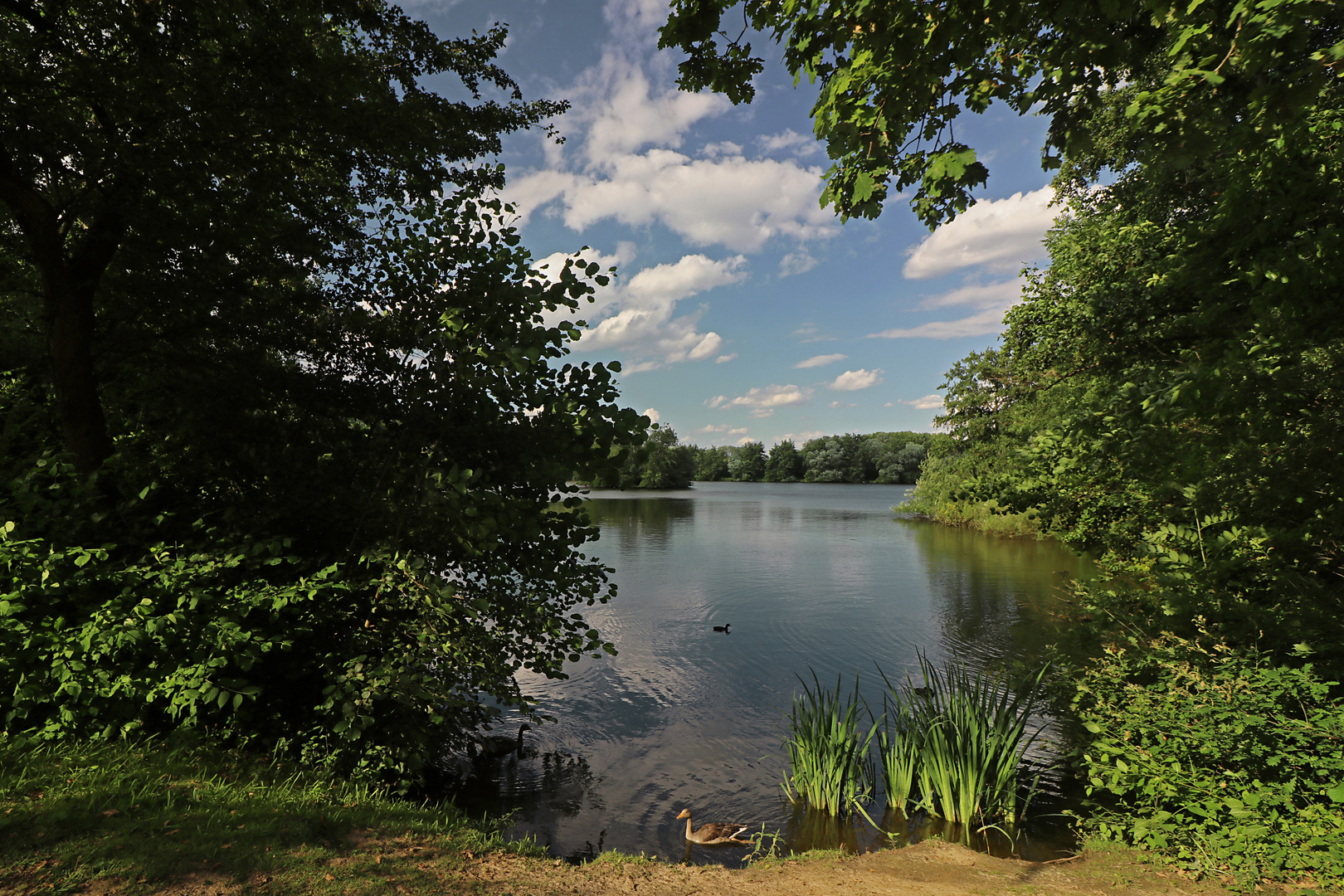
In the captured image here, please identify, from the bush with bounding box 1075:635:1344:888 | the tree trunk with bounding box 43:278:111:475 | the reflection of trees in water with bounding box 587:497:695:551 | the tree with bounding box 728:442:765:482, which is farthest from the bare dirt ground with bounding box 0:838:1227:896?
the tree with bounding box 728:442:765:482

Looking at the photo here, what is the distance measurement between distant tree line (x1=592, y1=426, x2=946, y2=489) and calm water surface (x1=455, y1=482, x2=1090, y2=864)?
54.6 meters

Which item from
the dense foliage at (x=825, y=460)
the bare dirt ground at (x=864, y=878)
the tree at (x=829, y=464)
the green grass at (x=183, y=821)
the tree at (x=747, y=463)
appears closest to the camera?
the green grass at (x=183, y=821)

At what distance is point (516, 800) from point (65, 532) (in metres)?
5.09

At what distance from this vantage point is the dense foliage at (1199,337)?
12.0 ft

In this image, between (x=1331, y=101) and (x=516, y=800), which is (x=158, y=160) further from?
(x=1331, y=101)

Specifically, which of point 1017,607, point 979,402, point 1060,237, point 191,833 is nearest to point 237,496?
point 191,833

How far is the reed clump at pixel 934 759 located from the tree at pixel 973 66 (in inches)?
187

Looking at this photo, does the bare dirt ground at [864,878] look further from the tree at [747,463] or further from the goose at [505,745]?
the tree at [747,463]

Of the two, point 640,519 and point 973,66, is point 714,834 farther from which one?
point 640,519

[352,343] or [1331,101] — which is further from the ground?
[1331,101]

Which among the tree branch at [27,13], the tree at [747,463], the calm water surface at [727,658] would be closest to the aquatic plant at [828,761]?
the calm water surface at [727,658]

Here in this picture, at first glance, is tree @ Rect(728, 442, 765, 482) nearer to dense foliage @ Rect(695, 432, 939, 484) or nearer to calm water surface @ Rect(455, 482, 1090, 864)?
dense foliage @ Rect(695, 432, 939, 484)

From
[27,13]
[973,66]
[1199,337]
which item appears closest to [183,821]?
[27,13]

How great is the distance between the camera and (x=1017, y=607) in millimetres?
16391
